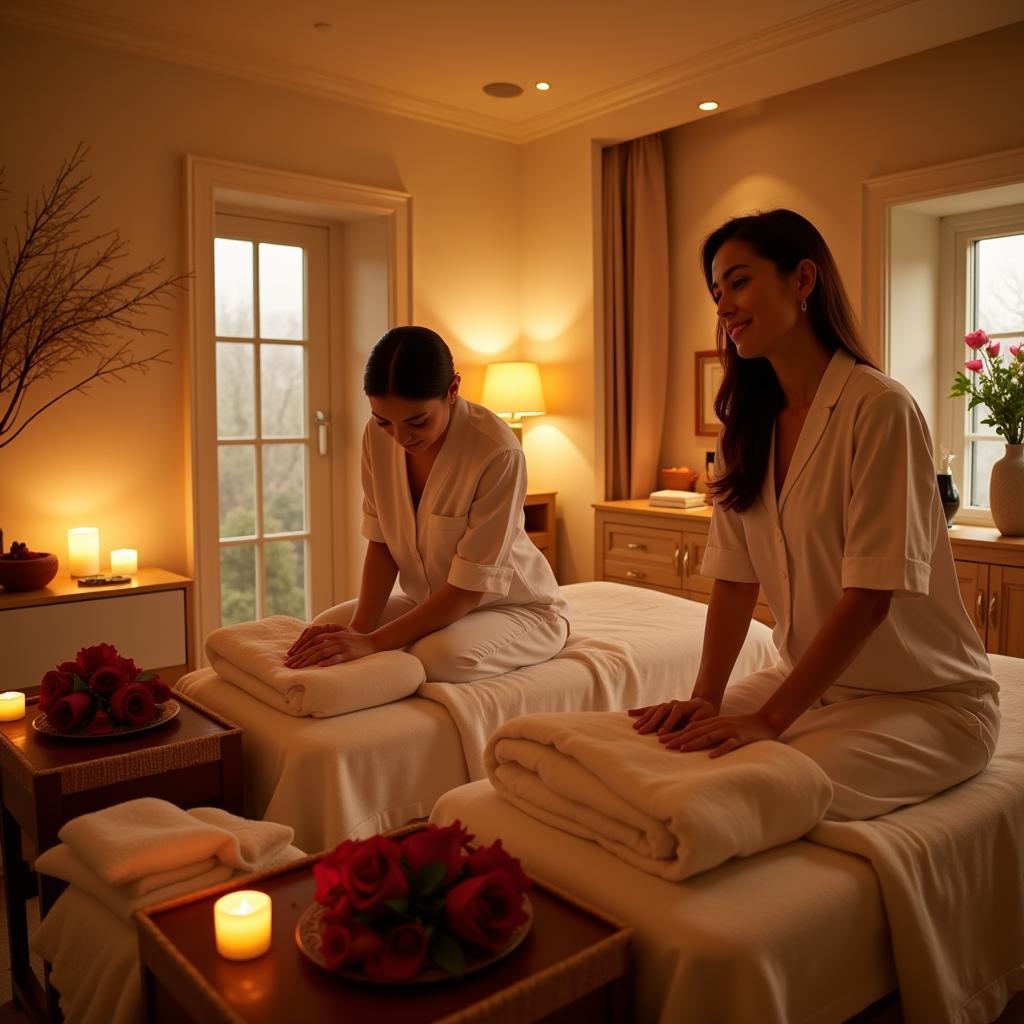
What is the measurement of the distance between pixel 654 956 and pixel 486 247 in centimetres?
391

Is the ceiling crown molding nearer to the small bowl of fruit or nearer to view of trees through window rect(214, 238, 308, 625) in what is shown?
view of trees through window rect(214, 238, 308, 625)

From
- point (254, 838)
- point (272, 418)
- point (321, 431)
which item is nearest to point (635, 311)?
point (321, 431)

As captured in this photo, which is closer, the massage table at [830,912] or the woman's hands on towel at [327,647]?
the massage table at [830,912]

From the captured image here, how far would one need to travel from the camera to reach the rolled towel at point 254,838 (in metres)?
1.42

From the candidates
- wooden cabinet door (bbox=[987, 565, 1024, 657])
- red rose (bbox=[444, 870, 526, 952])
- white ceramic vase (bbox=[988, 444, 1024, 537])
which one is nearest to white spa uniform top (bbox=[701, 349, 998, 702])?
red rose (bbox=[444, 870, 526, 952])

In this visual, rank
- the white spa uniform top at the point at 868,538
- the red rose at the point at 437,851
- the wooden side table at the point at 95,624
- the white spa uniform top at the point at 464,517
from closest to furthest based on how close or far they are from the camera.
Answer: the red rose at the point at 437,851 < the white spa uniform top at the point at 868,538 < the white spa uniform top at the point at 464,517 < the wooden side table at the point at 95,624

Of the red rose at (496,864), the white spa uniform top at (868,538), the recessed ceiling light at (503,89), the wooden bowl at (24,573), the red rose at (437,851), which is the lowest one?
the red rose at (496,864)

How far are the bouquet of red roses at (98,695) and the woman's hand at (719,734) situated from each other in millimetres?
1019

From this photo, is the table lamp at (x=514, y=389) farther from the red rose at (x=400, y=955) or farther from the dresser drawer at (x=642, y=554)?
the red rose at (x=400, y=955)

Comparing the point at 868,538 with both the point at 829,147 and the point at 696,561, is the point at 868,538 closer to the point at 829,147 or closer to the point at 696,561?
the point at 696,561

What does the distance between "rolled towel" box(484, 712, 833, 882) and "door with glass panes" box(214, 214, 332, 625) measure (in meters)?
2.80

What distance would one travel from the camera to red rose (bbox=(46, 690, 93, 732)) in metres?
1.85

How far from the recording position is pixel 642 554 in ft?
14.1

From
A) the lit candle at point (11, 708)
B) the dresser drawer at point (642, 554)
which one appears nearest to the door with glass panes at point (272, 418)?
the dresser drawer at point (642, 554)
